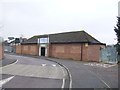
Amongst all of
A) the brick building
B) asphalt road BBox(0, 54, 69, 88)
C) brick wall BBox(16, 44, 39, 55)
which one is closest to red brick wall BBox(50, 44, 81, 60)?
the brick building

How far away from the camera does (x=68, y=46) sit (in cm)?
4841

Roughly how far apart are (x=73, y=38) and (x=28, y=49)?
54.8 feet

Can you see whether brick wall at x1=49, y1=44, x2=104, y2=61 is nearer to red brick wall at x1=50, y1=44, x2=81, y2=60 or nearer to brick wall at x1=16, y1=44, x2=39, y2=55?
red brick wall at x1=50, y1=44, x2=81, y2=60

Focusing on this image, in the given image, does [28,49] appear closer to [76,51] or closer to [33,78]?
[76,51]

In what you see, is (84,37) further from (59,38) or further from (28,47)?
(28,47)

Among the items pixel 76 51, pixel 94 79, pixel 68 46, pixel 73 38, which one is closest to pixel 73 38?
pixel 73 38

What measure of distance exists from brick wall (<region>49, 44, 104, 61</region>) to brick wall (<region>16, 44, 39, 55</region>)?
20.5 feet

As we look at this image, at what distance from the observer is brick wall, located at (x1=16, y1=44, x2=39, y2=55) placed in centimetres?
5919

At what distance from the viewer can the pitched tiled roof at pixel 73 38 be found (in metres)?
46.2

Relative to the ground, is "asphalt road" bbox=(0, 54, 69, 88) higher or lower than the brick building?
lower

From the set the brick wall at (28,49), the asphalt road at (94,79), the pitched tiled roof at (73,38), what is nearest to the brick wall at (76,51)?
the pitched tiled roof at (73,38)

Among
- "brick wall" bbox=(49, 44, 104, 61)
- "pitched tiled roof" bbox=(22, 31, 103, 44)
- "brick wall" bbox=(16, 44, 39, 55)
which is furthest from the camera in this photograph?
"brick wall" bbox=(16, 44, 39, 55)

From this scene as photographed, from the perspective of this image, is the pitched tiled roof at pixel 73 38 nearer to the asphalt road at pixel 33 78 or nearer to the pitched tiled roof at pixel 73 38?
the pitched tiled roof at pixel 73 38

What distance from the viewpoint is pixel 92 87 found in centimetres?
1617
